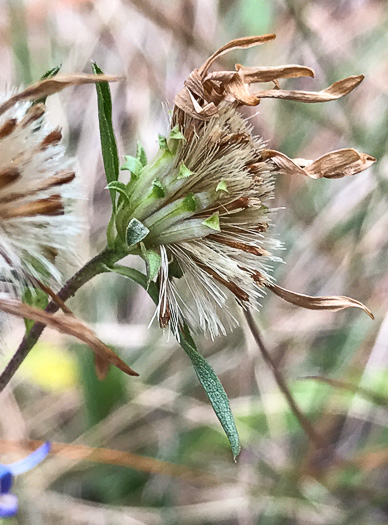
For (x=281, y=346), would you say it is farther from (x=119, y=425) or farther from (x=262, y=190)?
(x=262, y=190)

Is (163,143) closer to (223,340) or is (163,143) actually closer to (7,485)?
(7,485)

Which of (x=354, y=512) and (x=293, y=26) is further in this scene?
(x=293, y=26)

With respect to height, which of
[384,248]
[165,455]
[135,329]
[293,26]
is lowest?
[165,455]

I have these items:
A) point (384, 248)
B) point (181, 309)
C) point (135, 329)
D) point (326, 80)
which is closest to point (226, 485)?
point (135, 329)

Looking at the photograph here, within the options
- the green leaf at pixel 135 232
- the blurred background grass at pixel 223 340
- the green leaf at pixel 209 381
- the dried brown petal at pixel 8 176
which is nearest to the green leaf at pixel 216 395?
the green leaf at pixel 209 381

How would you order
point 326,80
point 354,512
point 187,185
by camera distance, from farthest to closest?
point 326,80 → point 354,512 → point 187,185

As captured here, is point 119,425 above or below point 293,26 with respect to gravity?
below

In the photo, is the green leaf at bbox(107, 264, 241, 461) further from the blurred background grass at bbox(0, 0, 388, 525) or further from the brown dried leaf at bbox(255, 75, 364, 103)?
the blurred background grass at bbox(0, 0, 388, 525)

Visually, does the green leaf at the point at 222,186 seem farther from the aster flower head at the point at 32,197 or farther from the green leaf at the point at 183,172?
the aster flower head at the point at 32,197

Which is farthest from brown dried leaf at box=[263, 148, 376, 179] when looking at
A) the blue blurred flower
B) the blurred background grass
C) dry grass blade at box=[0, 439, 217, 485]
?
dry grass blade at box=[0, 439, 217, 485]
